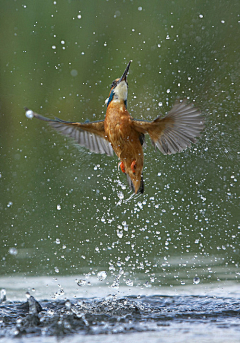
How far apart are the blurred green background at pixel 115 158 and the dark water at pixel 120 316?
515 millimetres

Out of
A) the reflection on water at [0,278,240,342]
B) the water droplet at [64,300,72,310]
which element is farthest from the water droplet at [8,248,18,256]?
the water droplet at [64,300,72,310]

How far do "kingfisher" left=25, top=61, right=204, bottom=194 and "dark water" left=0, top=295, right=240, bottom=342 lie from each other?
2.51 feet

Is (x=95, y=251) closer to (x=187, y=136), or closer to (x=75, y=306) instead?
(x=75, y=306)

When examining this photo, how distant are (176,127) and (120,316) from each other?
1134 mm

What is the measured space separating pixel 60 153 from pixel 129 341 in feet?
15.6

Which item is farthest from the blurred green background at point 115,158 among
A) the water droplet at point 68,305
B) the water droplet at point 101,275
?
the water droplet at point 68,305

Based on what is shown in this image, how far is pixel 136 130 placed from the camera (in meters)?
3.16

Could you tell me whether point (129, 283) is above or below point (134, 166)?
below

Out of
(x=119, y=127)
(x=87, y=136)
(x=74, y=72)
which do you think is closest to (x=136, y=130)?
(x=119, y=127)

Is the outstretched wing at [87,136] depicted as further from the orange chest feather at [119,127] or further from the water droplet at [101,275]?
the water droplet at [101,275]

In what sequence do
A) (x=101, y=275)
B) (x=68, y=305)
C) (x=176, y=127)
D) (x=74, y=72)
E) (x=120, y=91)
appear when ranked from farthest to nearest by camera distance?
(x=74, y=72) → (x=101, y=275) → (x=120, y=91) → (x=176, y=127) → (x=68, y=305)

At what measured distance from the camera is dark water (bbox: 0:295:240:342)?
2.39 m

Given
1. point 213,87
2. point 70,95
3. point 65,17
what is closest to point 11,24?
point 65,17

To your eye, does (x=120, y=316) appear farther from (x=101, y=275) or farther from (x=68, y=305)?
(x=101, y=275)
